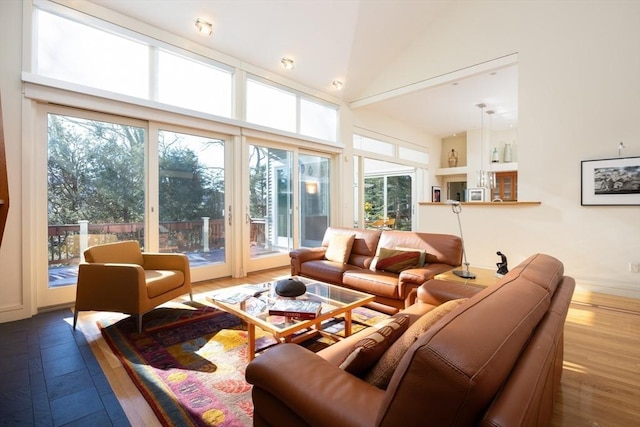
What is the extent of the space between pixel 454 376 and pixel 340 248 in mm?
3287

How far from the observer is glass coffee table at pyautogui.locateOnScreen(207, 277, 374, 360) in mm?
2043

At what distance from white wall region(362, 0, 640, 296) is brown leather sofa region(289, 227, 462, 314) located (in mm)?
1850

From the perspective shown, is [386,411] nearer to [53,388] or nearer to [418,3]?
[53,388]

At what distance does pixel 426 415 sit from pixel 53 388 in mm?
2377

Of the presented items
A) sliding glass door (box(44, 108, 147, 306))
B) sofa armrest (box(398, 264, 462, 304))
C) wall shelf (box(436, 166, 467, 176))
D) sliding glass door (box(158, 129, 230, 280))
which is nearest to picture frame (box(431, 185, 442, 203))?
wall shelf (box(436, 166, 467, 176))

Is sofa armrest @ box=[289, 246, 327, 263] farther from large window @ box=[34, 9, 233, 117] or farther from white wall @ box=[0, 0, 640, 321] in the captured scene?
white wall @ box=[0, 0, 640, 321]

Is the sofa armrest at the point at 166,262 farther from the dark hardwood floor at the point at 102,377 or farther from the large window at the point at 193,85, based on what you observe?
the large window at the point at 193,85

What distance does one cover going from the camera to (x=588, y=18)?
397 cm

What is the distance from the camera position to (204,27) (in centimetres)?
401

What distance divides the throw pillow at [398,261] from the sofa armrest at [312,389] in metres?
2.17

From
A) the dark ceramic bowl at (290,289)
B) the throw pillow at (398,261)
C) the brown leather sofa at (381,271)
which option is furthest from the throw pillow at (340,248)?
the dark ceramic bowl at (290,289)

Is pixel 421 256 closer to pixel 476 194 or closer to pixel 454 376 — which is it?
pixel 454 376

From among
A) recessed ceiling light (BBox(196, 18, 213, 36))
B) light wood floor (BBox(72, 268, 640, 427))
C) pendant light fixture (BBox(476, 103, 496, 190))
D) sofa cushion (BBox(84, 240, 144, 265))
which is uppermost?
recessed ceiling light (BBox(196, 18, 213, 36))

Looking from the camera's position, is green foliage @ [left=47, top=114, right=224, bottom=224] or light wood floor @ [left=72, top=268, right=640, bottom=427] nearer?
light wood floor @ [left=72, top=268, right=640, bottom=427]
